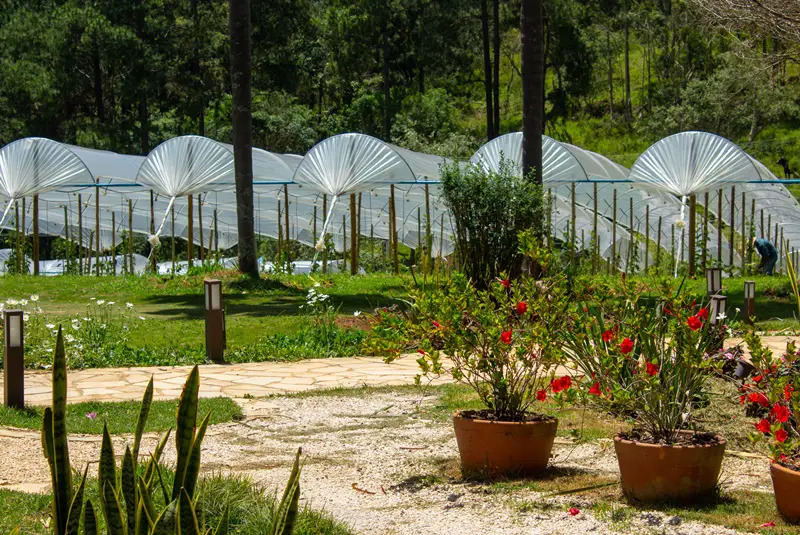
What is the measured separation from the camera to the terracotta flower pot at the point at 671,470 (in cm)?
390

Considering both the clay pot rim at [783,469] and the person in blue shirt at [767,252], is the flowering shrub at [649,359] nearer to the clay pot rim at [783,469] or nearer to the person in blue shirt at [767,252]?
the clay pot rim at [783,469]

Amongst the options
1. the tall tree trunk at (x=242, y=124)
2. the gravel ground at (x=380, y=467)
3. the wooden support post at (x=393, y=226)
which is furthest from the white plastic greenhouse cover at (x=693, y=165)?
the gravel ground at (x=380, y=467)

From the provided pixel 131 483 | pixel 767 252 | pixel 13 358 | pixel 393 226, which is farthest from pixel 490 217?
pixel 131 483

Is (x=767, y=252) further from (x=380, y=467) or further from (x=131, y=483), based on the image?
(x=131, y=483)

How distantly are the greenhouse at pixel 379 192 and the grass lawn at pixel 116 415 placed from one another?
8.88 m

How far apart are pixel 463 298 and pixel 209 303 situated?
4.01 meters

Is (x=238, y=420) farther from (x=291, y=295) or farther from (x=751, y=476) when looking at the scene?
(x=291, y=295)

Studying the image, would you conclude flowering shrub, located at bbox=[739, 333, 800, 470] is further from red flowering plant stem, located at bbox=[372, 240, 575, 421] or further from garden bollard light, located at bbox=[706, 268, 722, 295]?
garden bollard light, located at bbox=[706, 268, 722, 295]

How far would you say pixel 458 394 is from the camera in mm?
6867

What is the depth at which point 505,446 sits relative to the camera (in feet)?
14.7

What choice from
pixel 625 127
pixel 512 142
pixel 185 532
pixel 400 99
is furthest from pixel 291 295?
pixel 625 127

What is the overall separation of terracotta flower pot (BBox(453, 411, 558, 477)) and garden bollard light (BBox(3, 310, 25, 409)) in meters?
3.14

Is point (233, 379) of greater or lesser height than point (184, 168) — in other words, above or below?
below

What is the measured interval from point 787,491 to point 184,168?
1449cm
